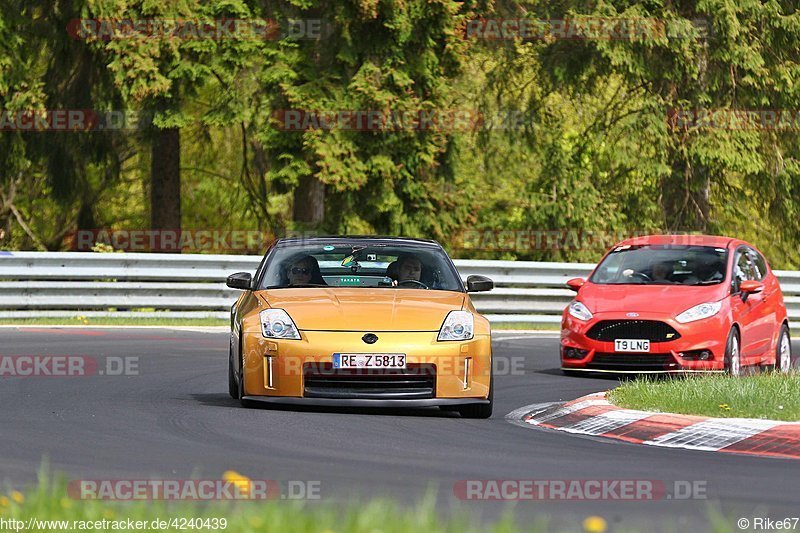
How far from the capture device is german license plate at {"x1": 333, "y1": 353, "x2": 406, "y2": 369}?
11547 millimetres

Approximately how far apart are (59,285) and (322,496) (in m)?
15.6

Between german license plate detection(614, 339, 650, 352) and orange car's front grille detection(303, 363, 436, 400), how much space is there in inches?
191

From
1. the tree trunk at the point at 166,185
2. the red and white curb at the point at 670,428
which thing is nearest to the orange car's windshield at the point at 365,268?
the red and white curb at the point at 670,428

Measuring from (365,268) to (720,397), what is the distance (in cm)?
346

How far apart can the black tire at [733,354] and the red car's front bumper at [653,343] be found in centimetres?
7

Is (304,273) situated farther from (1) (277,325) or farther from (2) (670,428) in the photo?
(2) (670,428)

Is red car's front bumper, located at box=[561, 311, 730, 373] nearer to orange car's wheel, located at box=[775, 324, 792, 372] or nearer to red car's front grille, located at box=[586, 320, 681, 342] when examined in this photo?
red car's front grille, located at box=[586, 320, 681, 342]

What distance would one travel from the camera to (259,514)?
21.3 feet

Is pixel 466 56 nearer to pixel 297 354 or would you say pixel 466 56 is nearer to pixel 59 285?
pixel 59 285

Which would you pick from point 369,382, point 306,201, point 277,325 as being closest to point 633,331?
point 369,382

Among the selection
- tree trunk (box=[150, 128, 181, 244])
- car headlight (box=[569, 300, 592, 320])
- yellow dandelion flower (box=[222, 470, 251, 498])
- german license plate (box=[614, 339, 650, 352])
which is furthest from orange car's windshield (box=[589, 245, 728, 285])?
tree trunk (box=[150, 128, 181, 244])

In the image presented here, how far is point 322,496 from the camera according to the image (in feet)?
25.3

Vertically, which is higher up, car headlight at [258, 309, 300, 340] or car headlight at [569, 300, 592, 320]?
car headlight at [258, 309, 300, 340]

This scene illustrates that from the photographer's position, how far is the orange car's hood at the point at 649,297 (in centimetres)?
1616
